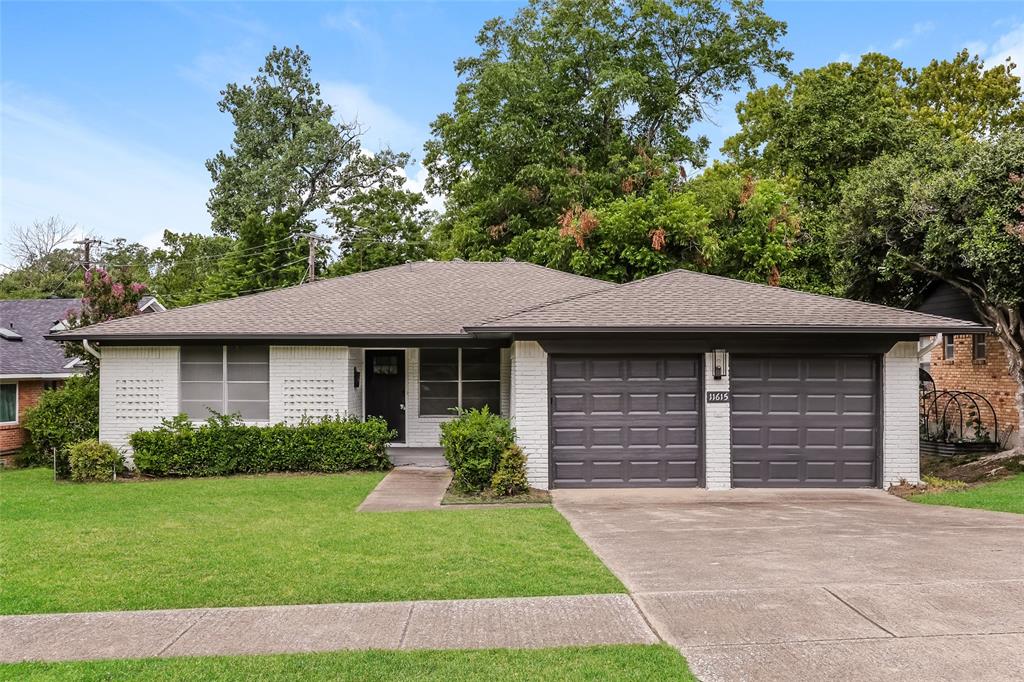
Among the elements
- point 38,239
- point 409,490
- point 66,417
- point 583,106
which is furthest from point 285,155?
point 409,490

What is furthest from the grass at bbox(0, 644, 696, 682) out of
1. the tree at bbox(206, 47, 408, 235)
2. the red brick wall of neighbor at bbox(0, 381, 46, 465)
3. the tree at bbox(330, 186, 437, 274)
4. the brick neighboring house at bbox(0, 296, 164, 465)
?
the tree at bbox(206, 47, 408, 235)

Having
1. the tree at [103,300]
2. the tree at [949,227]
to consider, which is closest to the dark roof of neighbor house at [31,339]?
the tree at [103,300]

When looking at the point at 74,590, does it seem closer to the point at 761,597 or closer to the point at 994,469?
the point at 761,597

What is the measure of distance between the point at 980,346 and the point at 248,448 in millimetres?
17006

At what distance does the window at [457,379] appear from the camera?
1497cm

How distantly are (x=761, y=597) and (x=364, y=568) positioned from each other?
343 centimetres

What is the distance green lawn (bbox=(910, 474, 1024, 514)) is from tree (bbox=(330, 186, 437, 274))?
93.5ft

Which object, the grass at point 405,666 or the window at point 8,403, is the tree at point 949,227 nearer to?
the grass at point 405,666

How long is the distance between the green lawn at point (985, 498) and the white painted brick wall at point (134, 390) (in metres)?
12.9

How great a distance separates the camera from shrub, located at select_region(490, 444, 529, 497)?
1068cm

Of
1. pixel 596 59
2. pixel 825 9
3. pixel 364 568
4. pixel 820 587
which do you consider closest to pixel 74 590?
pixel 364 568

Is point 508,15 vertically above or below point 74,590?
above

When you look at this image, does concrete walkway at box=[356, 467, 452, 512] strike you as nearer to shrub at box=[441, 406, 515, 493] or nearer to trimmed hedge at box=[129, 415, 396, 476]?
shrub at box=[441, 406, 515, 493]

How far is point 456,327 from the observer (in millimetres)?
14109
